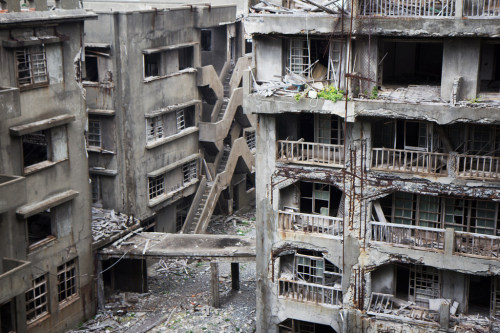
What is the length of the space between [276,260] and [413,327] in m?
6.47

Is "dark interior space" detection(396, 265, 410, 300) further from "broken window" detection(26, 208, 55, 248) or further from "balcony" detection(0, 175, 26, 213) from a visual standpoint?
"balcony" detection(0, 175, 26, 213)

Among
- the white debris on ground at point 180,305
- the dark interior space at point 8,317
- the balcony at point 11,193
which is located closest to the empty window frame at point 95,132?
the white debris on ground at point 180,305

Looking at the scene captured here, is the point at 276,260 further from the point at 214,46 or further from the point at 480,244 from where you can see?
the point at 214,46

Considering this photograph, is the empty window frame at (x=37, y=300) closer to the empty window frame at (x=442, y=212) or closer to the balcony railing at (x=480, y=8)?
the empty window frame at (x=442, y=212)

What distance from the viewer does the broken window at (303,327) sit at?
106ft

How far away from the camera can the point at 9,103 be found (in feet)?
86.5

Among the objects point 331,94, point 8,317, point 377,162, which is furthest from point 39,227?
point 377,162

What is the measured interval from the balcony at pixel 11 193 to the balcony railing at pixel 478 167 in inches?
651

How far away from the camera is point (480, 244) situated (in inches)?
1102

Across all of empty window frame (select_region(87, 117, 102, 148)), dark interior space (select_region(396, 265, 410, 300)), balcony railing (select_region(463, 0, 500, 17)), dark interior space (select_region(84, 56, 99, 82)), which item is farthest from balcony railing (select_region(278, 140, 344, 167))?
dark interior space (select_region(84, 56, 99, 82))

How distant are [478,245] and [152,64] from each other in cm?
2206

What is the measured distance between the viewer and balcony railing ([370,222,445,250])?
28656 mm

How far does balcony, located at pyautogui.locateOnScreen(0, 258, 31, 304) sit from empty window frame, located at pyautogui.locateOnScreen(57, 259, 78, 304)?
202 inches

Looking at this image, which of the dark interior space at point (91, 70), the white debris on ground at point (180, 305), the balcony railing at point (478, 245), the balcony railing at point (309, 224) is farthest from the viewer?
the dark interior space at point (91, 70)
